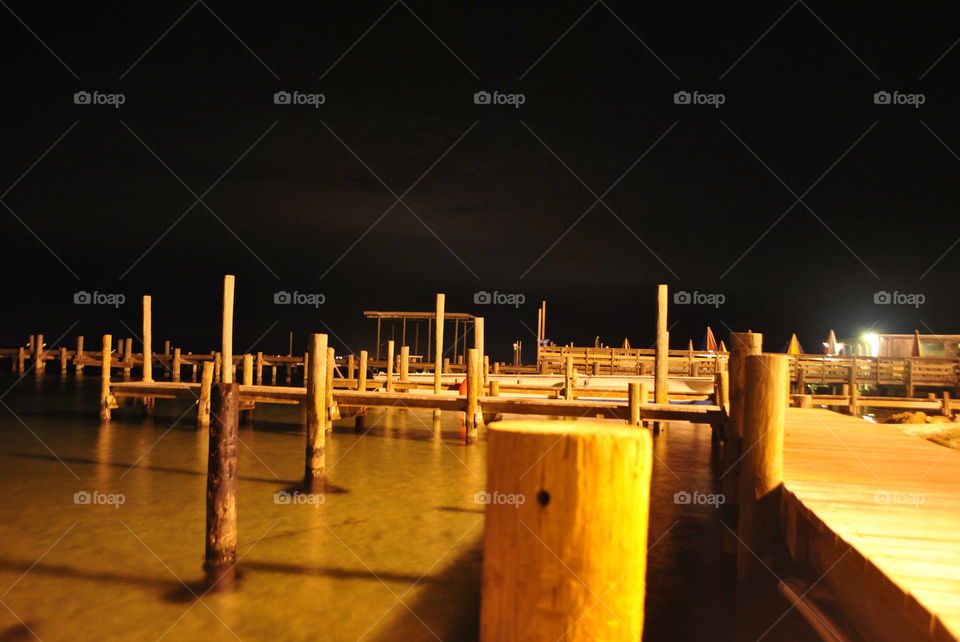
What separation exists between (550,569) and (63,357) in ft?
156

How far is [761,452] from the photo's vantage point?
4.54 m

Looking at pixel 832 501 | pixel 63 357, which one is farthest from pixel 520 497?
pixel 63 357

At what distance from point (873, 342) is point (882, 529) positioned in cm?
3641

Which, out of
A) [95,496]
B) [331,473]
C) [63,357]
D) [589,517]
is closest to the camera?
[589,517]

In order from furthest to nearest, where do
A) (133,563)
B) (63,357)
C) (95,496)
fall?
(63,357) → (95,496) → (133,563)

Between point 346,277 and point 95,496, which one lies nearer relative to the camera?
point 95,496

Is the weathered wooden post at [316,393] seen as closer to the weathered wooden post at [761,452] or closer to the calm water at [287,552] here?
the calm water at [287,552]

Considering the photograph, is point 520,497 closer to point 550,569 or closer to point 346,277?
point 550,569

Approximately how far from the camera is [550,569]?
171 cm
